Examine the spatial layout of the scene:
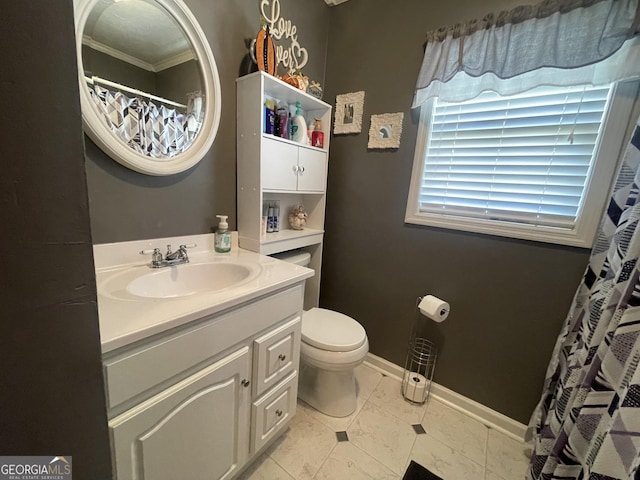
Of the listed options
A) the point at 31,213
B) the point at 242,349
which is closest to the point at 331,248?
the point at 242,349

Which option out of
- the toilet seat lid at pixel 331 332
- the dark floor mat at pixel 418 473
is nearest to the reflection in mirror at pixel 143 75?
the toilet seat lid at pixel 331 332

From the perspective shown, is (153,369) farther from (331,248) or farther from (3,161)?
(331,248)

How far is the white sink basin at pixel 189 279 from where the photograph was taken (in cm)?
96

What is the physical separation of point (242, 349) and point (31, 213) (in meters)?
0.72

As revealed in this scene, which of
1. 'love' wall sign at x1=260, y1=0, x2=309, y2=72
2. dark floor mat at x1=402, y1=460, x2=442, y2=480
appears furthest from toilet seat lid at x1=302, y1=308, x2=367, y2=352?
'love' wall sign at x1=260, y1=0, x2=309, y2=72

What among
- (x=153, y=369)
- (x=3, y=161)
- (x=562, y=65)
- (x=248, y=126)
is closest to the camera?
(x=3, y=161)

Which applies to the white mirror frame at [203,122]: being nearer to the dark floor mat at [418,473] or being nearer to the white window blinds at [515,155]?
the white window blinds at [515,155]

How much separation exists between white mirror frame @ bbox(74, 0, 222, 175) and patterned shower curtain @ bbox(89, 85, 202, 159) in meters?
0.03

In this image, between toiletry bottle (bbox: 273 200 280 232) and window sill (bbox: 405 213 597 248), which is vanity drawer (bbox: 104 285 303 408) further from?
window sill (bbox: 405 213 597 248)

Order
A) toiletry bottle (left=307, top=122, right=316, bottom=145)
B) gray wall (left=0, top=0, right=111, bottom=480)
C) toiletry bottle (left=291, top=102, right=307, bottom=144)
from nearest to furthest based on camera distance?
gray wall (left=0, top=0, right=111, bottom=480) < toiletry bottle (left=291, top=102, right=307, bottom=144) < toiletry bottle (left=307, top=122, right=316, bottom=145)

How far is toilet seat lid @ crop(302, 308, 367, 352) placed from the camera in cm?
129

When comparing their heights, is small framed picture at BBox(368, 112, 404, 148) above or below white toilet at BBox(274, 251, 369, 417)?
above

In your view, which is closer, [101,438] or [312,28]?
[101,438]

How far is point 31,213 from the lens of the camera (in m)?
0.30
